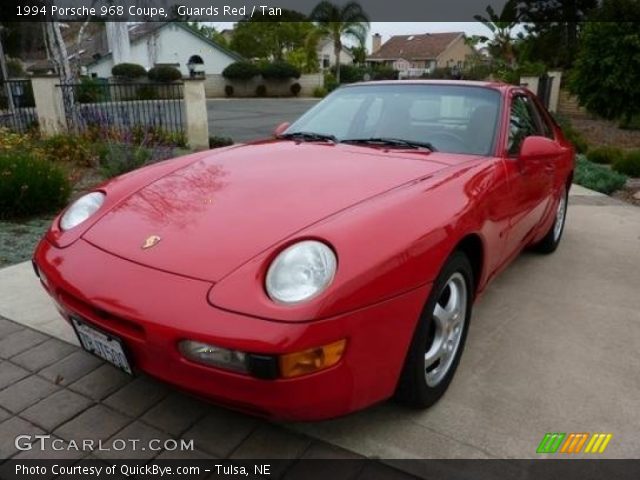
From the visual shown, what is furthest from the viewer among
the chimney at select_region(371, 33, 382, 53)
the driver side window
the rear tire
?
the chimney at select_region(371, 33, 382, 53)

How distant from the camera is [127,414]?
7.11 ft

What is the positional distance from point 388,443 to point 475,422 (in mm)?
402

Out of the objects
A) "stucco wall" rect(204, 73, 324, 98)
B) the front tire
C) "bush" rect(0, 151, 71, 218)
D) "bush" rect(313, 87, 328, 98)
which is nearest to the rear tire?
the front tire

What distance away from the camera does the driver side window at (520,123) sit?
2.99 m

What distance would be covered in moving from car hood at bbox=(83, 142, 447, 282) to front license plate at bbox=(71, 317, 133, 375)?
29cm

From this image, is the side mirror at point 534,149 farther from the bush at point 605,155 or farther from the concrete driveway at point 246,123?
the concrete driveway at point 246,123

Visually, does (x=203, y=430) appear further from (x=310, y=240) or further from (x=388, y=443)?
(x=310, y=240)

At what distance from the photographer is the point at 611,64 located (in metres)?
12.6

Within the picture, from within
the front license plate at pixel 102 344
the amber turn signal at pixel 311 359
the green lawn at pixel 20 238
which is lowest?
the green lawn at pixel 20 238

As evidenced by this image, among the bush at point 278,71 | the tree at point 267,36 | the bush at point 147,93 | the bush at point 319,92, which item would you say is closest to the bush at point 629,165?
the bush at point 147,93

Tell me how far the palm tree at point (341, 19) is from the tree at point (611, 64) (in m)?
25.8

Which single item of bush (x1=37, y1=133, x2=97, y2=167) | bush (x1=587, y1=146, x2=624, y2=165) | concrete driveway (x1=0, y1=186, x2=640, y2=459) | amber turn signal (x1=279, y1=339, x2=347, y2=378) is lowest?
bush (x1=587, y1=146, x2=624, y2=165)

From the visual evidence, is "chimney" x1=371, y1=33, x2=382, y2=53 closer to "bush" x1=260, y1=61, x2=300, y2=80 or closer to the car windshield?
"bush" x1=260, y1=61, x2=300, y2=80

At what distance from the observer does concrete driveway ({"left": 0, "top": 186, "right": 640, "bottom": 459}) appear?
2064 mm
